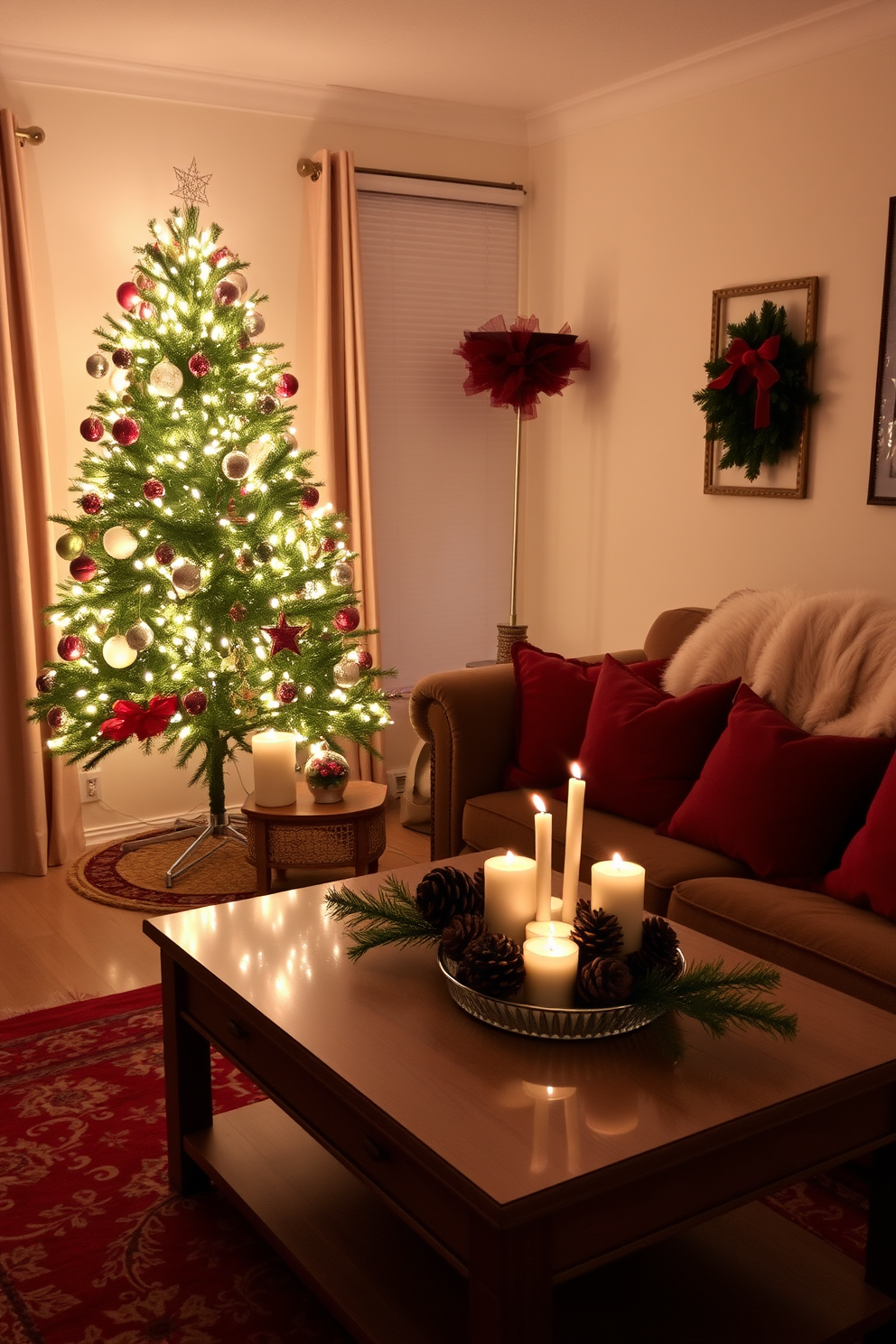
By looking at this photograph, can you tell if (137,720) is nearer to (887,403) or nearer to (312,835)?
(312,835)

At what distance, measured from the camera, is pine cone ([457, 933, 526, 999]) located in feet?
5.92

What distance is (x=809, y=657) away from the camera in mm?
3143

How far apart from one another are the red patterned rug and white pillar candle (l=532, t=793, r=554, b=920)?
75 cm

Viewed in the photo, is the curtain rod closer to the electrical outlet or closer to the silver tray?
the electrical outlet

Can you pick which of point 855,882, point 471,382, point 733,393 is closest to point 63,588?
point 471,382

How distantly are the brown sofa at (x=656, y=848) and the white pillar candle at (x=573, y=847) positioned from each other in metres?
0.68

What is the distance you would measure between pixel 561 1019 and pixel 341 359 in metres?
3.28

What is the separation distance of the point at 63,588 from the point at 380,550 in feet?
4.40

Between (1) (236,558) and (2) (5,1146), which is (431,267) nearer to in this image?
(1) (236,558)

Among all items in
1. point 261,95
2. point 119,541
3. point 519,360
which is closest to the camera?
point 119,541

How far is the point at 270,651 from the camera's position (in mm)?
3818

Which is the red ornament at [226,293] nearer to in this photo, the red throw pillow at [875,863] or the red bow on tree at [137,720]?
the red bow on tree at [137,720]

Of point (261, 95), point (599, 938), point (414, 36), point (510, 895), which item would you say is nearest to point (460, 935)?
point (510, 895)

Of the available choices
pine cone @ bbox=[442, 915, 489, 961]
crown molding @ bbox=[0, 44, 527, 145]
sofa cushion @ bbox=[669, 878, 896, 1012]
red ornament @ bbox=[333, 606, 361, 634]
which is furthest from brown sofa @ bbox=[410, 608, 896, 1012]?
crown molding @ bbox=[0, 44, 527, 145]
